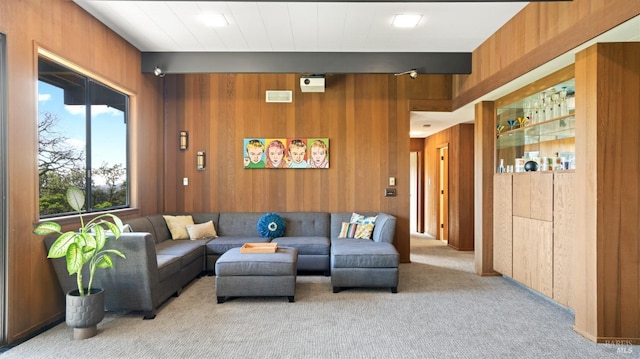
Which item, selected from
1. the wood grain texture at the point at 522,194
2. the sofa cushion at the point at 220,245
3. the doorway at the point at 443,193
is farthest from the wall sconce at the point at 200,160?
the doorway at the point at 443,193

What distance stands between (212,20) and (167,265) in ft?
8.66

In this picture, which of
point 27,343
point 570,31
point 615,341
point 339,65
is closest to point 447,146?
point 339,65

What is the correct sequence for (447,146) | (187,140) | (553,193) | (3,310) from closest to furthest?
(3,310)
(553,193)
(187,140)
(447,146)

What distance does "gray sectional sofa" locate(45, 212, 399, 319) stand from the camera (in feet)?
10.1

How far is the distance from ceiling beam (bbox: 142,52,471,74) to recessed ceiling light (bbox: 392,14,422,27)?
83 centimetres

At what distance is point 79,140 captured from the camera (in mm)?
3631

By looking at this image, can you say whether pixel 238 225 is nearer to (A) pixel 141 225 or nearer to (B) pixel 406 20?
(A) pixel 141 225

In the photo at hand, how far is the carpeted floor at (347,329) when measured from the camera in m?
2.57

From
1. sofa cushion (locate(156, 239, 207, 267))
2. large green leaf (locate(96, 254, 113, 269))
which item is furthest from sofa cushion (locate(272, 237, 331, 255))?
large green leaf (locate(96, 254, 113, 269))

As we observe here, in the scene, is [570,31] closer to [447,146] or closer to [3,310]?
→ [447,146]

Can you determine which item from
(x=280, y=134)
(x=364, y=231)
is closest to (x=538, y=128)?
(x=364, y=231)

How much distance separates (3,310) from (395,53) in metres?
4.80

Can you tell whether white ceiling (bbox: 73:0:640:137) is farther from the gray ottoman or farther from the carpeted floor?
the gray ottoman

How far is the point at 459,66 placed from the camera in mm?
4605
